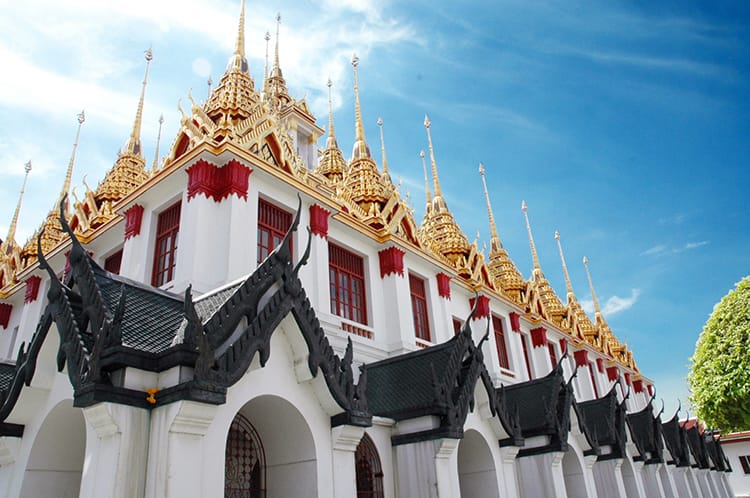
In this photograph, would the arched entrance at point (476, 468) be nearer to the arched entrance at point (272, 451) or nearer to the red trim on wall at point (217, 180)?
the arched entrance at point (272, 451)

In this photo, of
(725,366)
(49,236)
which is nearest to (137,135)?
(49,236)

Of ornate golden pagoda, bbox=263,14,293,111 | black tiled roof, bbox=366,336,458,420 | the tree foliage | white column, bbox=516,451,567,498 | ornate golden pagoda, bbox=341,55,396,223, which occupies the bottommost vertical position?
white column, bbox=516,451,567,498

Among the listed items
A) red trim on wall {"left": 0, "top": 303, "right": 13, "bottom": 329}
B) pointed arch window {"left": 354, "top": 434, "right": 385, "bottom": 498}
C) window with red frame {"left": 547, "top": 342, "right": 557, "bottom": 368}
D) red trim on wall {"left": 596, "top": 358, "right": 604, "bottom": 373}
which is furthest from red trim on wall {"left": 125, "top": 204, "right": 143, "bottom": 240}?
red trim on wall {"left": 596, "top": 358, "right": 604, "bottom": 373}

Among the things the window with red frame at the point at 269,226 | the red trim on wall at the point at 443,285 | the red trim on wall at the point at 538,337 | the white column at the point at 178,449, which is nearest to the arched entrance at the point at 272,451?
the white column at the point at 178,449

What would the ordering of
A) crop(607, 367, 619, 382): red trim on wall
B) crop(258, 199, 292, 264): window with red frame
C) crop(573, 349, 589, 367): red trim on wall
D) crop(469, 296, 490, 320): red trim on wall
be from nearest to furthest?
crop(258, 199, 292, 264): window with red frame
crop(469, 296, 490, 320): red trim on wall
crop(573, 349, 589, 367): red trim on wall
crop(607, 367, 619, 382): red trim on wall

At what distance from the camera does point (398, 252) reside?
16500 mm

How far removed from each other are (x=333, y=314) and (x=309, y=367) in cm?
647

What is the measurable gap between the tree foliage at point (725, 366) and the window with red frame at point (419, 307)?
17.7 metres

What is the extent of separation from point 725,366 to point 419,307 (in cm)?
1834

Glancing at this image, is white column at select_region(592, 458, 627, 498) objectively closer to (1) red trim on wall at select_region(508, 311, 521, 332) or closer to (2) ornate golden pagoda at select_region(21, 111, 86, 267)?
(1) red trim on wall at select_region(508, 311, 521, 332)

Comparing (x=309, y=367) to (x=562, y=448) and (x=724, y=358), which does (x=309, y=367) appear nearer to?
(x=562, y=448)

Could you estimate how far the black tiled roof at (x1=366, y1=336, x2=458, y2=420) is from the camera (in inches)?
392

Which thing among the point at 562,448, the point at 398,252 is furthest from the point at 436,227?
the point at 562,448

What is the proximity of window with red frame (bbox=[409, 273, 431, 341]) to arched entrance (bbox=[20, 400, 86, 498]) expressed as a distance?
10317mm
